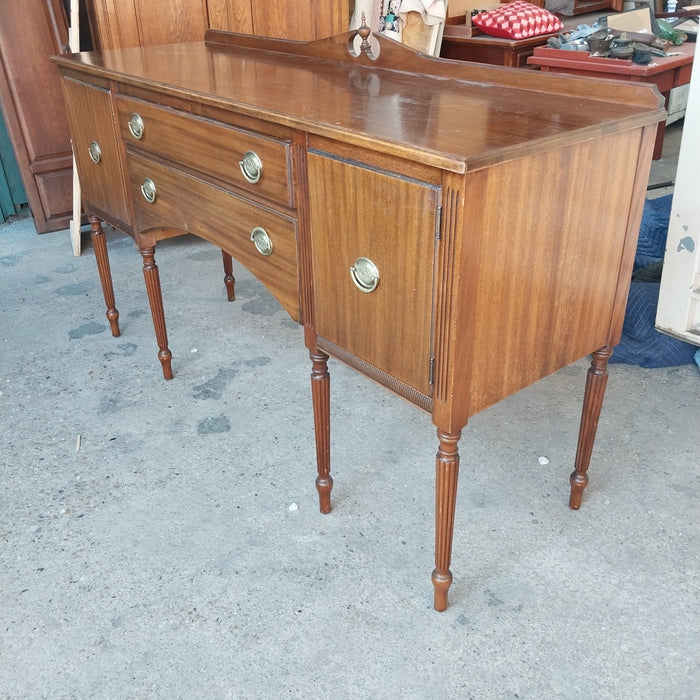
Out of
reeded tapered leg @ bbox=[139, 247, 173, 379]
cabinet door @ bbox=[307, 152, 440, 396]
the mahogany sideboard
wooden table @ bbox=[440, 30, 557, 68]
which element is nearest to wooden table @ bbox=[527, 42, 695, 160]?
wooden table @ bbox=[440, 30, 557, 68]

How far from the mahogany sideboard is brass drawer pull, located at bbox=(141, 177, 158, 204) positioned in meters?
0.12

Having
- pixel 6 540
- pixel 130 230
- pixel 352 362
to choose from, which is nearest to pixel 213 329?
pixel 130 230

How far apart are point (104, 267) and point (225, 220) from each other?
1073 mm

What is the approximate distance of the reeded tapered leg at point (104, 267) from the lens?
2.62 meters

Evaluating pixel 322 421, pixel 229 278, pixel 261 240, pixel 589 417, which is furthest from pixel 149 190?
pixel 589 417

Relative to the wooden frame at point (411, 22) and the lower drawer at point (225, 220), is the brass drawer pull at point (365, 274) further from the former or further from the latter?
the wooden frame at point (411, 22)

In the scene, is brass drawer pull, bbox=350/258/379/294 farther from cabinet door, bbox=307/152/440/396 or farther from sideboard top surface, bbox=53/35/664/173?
sideboard top surface, bbox=53/35/664/173

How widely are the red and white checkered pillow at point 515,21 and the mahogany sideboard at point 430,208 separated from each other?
334 centimetres

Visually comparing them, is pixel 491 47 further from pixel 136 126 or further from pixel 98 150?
pixel 136 126

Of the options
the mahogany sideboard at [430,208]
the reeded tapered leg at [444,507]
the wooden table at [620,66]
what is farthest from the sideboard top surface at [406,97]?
the wooden table at [620,66]

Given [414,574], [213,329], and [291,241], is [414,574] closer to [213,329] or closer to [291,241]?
[291,241]

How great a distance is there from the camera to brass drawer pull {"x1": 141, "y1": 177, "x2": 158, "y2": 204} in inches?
82.6

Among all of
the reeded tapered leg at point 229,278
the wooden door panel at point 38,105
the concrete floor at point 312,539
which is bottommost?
the concrete floor at point 312,539

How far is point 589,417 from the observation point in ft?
5.88
